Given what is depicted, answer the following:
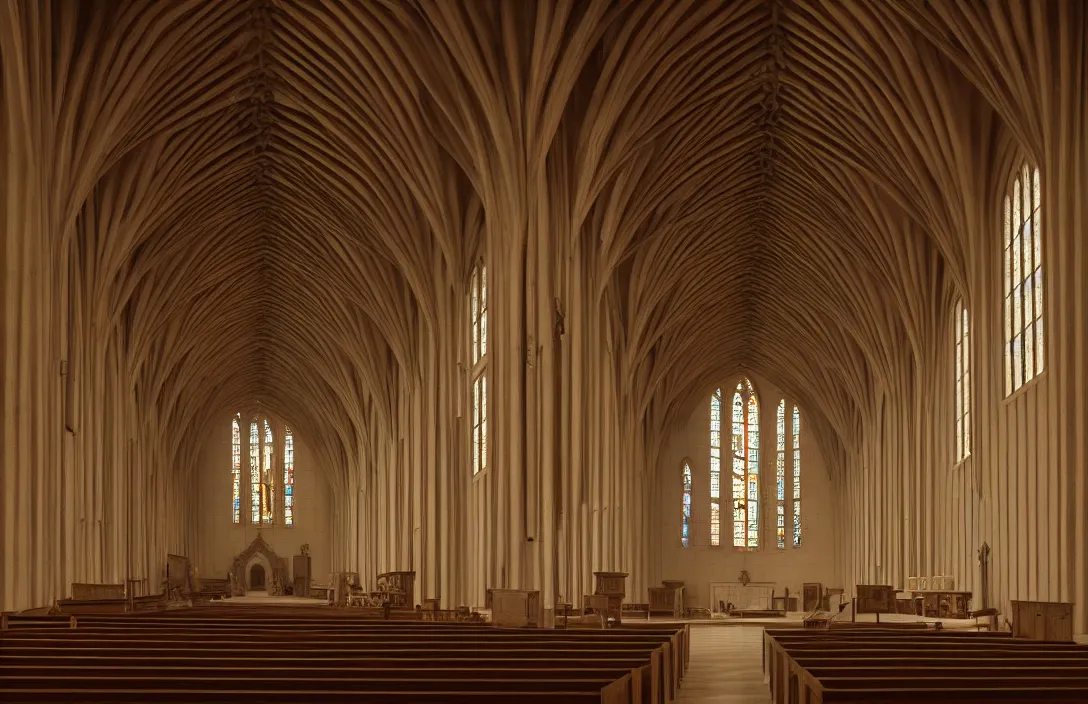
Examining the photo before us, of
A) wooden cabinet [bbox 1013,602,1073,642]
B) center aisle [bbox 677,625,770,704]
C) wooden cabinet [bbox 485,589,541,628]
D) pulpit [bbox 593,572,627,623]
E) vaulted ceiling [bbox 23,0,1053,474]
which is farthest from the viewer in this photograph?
pulpit [bbox 593,572,627,623]

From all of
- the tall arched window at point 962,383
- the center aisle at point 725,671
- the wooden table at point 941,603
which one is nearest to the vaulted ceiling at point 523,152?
the tall arched window at point 962,383

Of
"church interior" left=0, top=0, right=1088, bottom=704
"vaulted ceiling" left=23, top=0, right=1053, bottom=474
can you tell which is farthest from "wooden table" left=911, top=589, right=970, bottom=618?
"vaulted ceiling" left=23, top=0, right=1053, bottom=474

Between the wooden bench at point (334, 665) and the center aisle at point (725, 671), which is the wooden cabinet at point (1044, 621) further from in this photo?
the wooden bench at point (334, 665)

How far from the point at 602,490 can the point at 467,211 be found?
10625 millimetres

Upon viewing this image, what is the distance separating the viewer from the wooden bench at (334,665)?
6809mm

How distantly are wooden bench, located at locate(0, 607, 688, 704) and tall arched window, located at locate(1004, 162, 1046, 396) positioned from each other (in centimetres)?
1256

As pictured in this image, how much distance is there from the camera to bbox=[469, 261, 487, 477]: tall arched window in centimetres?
3034

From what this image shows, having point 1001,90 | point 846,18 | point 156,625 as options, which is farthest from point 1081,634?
point 156,625

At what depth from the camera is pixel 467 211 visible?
28.2m

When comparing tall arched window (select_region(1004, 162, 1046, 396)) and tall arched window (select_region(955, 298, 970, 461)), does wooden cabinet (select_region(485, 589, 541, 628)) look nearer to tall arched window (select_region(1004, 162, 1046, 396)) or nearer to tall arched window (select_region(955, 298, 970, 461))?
tall arched window (select_region(1004, 162, 1046, 396))

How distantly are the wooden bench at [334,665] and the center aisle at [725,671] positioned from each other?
2.89 ft

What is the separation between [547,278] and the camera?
23.1m

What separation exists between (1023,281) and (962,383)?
808 cm

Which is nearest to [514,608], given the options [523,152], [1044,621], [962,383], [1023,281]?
[523,152]
